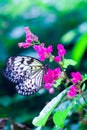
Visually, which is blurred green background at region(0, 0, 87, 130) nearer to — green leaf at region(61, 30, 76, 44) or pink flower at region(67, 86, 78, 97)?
green leaf at region(61, 30, 76, 44)

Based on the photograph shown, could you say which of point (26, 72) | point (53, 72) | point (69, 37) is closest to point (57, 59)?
point (53, 72)

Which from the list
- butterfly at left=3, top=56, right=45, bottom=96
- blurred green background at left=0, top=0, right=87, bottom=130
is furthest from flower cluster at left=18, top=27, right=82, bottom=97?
blurred green background at left=0, top=0, right=87, bottom=130

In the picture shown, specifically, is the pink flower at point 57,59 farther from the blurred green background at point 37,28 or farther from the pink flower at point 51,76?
the blurred green background at point 37,28

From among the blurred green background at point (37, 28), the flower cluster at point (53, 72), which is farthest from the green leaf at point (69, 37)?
the flower cluster at point (53, 72)

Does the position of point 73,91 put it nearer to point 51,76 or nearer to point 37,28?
point 51,76

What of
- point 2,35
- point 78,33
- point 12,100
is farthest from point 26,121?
point 2,35
